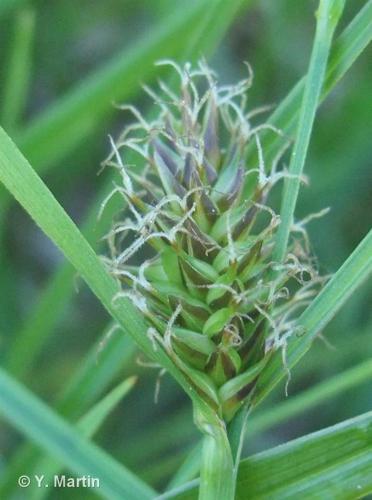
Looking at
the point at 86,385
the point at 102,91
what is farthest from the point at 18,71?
the point at 86,385

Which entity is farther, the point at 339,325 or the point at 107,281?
the point at 339,325

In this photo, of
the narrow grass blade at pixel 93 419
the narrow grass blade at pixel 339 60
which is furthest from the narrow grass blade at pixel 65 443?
the narrow grass blade at pixel 339 60

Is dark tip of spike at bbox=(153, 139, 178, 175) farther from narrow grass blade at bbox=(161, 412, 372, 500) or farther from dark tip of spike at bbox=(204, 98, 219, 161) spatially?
narrow grass blade at bbox=(161, 412, 372, 500)

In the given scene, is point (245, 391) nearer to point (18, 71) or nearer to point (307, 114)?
point (307, 114)

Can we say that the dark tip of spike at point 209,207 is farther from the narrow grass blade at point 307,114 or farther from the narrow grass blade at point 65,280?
the narrow grass blade at point 65,280

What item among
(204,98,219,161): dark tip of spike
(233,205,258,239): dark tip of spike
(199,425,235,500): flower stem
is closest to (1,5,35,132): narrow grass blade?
(204,98,219,161): dark tip of spike

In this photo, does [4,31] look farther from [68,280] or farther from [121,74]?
[68,280]

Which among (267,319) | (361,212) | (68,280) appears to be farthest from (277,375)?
(361,212)
